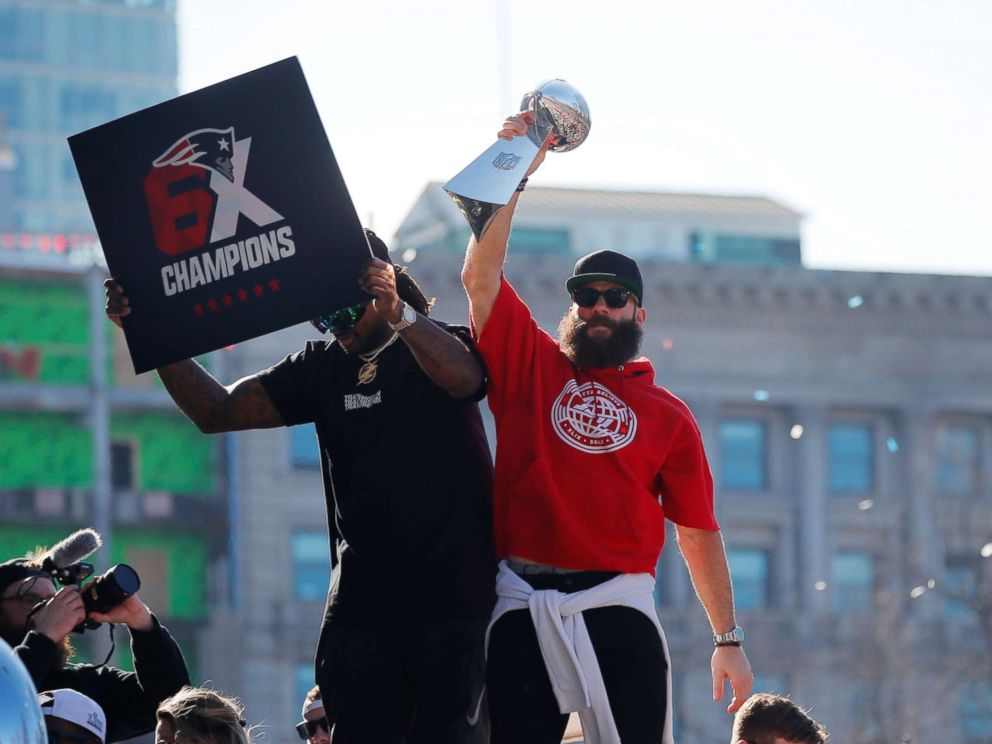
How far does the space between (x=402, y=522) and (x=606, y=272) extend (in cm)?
97

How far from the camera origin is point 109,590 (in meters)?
6.90

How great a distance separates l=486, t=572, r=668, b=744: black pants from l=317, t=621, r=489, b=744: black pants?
95 mm

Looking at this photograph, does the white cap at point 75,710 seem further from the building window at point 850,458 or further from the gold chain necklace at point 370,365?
the building window at point 850,458

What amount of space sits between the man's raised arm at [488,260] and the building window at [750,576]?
55869 mm

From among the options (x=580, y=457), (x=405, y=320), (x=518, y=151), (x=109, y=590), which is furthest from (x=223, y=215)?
(x=580, y=457)

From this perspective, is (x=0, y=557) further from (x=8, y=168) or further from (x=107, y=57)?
(x=107, y=57)

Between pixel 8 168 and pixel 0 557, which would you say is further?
pixel 8 168

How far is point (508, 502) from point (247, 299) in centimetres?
94

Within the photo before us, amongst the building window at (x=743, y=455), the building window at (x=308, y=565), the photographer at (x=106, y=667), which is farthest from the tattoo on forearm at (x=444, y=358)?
the building window at (x=743, y=455)

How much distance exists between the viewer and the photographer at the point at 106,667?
712 centimetres

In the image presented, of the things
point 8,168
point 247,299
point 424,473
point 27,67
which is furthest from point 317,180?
point 27,67

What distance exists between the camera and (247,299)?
6.69 m

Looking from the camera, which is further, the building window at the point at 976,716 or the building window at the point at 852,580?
the building window at the point at 852,580

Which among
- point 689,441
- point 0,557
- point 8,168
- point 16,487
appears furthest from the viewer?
point 8,168
